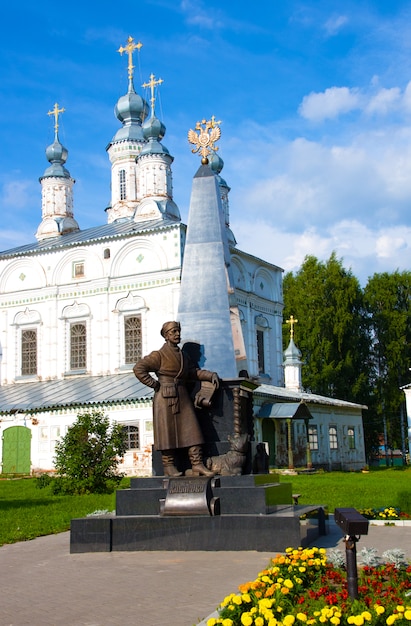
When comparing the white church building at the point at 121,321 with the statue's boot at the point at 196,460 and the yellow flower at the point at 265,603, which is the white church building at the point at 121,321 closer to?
the statue's boot at the point at 196,460

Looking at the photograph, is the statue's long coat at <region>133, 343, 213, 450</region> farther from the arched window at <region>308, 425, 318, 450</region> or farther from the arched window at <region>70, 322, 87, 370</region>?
the arched window at <region>308, 425, 318, 450</region>

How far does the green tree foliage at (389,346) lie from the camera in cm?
3684

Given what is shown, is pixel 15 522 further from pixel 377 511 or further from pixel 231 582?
pixel 231 582

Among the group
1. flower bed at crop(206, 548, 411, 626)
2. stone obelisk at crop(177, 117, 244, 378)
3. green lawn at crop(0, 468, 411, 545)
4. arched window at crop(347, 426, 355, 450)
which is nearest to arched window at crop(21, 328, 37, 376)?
green lawn at crop(0, 468, 411, 545)

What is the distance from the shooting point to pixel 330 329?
121 feet

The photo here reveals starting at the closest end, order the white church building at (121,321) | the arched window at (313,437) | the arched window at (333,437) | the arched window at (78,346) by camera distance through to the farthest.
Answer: the white church building at (121,321) → the arched window at (78,346) → the arched window at (313,437) → the arched window at (333,437)

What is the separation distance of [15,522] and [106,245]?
17021 mm

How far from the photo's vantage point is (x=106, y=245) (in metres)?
26.4

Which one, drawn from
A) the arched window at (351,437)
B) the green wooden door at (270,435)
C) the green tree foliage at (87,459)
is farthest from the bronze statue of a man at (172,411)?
the arched window at (351,437)

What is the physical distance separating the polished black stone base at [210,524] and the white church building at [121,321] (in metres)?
14.6

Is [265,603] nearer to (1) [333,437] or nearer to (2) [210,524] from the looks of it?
(2) [210,524]

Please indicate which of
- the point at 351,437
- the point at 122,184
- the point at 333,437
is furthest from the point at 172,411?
the point at 351,437

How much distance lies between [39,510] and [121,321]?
47.4 feet

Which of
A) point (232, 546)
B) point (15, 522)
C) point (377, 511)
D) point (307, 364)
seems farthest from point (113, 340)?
point (232, 546)
